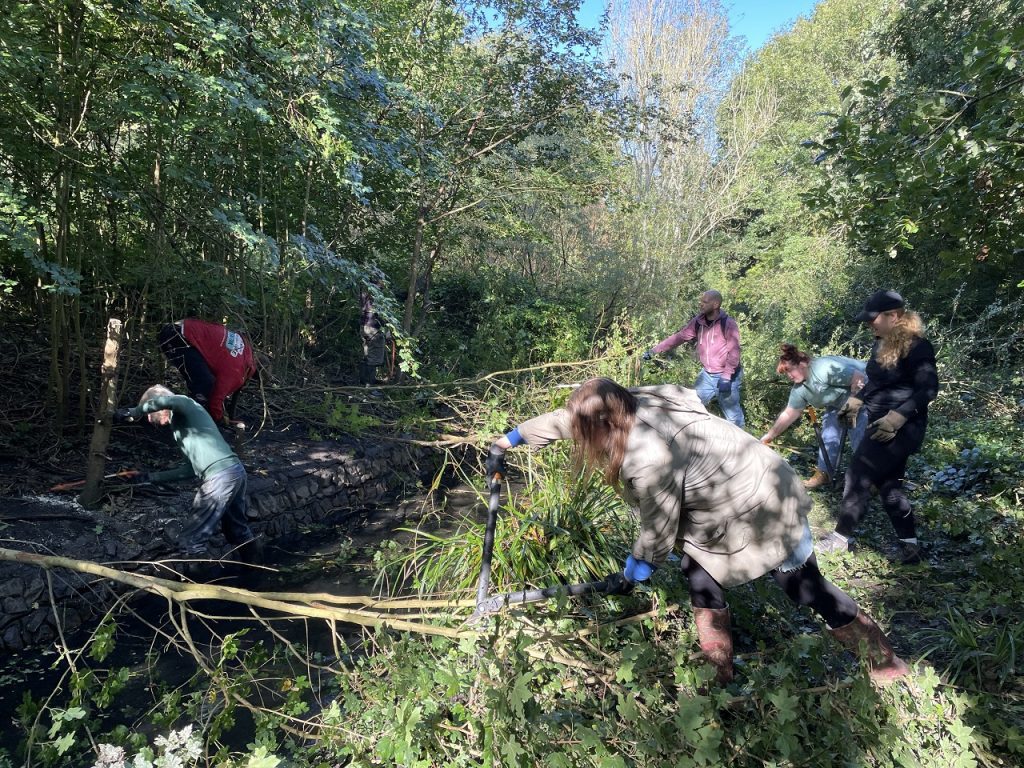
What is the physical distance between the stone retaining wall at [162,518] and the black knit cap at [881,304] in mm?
4455

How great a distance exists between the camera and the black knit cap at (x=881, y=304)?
3918 millimetres

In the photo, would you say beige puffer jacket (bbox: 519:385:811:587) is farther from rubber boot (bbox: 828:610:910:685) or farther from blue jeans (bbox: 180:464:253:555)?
blue jeans (bbox: 180:464:253:555)

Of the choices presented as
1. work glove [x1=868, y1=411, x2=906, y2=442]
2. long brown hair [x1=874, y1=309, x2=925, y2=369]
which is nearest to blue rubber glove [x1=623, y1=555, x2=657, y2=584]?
work glove [x1=868, y1=411, x2=906, y2=442]

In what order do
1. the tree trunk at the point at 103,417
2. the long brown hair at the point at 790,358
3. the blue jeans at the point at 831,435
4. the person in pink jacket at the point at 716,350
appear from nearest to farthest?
the tree trunk at the point at 103,417 → the long brown hair at the point at 790,358 → the blue jeans at the point at 831,435 → the person in pink jacket at the point at 716,350

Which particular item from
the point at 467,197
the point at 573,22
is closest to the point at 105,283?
the point at 467,197

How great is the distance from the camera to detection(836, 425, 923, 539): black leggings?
3.92 m

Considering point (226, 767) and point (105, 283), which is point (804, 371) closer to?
point (226, 767)

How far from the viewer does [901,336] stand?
396 cm

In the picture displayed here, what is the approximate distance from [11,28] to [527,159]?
7.25 metres

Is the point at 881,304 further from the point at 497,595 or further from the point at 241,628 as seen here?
the point at 241,628

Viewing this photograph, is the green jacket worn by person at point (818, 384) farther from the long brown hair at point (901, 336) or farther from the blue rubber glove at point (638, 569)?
the blue rubber glove at point (638, 569)

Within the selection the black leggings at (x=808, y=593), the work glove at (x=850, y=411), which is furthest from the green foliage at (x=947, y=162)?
the black leggings at (x=808, y=593)

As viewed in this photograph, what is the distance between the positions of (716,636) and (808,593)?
465 mm

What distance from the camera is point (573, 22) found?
9.36 m
